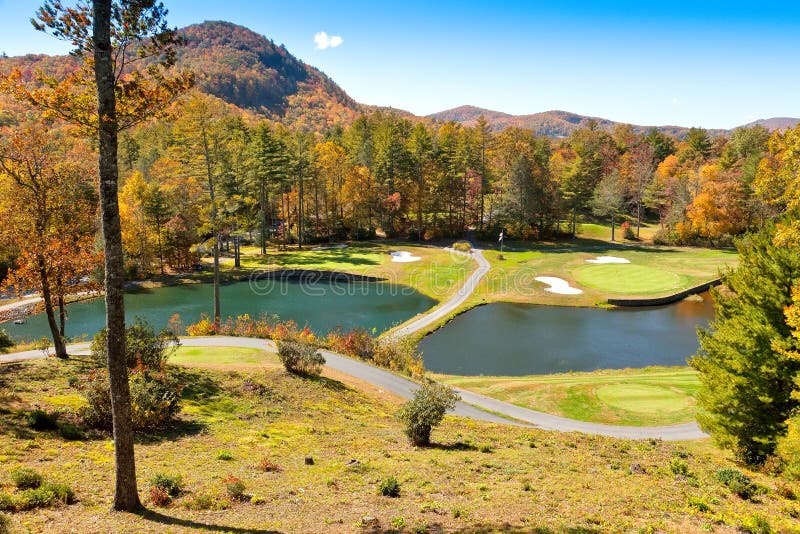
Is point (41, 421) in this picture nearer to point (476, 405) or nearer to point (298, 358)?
point (298, 358)

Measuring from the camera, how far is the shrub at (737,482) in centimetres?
1235

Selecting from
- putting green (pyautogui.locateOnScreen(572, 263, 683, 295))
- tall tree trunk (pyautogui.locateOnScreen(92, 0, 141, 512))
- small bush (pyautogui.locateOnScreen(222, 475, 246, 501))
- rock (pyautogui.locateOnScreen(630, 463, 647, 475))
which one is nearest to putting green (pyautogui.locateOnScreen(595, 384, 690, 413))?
rock (pyautogui.locateOnScreen(630, 463, 647, 475))

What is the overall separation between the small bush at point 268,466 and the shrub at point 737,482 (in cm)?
1260

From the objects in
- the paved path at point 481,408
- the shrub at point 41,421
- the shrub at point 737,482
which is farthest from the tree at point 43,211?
the shrub at point 737,482

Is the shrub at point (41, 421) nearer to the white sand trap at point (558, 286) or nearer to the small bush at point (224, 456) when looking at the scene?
the small bush at point (224, 456)

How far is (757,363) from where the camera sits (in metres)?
15.7

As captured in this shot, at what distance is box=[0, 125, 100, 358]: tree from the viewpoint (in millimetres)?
18203

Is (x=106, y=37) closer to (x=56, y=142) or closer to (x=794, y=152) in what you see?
(x=56, y=142)

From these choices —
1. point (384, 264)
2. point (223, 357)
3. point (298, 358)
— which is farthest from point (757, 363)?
point (384, 264)

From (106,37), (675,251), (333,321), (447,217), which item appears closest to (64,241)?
(106,37)

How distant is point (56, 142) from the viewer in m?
19.0

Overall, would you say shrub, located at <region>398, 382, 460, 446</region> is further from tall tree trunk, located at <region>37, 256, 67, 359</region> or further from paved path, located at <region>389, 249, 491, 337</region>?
paved path, located at <region>389, 249, 491, 337</region>

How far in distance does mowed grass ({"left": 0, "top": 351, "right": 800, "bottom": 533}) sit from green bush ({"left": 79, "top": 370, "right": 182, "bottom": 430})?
608 mm

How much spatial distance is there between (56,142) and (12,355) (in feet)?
38.0
